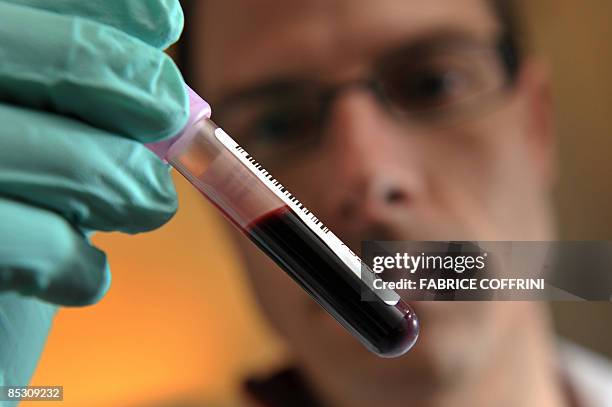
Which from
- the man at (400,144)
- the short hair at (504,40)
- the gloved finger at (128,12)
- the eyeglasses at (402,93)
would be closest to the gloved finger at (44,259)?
the gloved finger at (128,12)

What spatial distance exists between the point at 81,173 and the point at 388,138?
1.51 feet

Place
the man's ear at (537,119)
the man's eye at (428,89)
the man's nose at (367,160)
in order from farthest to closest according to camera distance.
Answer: the man's ear at (537,119) < the man's eye at (428,89) < the man's nose at (367,160)

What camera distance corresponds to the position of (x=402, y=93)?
799mm

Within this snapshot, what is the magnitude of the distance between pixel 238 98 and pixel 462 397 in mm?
531

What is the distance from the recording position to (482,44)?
0.85 meters

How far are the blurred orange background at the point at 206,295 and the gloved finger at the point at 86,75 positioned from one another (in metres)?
0.53

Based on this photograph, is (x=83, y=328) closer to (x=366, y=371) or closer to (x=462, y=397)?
(x=366, y=371)

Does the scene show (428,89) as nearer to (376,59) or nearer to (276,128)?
(376,59)

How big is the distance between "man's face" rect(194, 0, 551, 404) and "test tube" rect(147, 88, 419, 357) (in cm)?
31

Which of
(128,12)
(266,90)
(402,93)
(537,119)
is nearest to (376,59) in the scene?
(402,93)

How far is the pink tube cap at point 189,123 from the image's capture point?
39cm

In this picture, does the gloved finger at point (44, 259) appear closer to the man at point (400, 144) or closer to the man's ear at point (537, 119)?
the man at point (400, 144)

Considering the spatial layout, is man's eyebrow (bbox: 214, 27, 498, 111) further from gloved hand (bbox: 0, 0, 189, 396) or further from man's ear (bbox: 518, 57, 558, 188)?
gloved hand (bbox: 0, 0, 189, 396)

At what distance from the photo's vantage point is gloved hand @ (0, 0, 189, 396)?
14.7 inches
